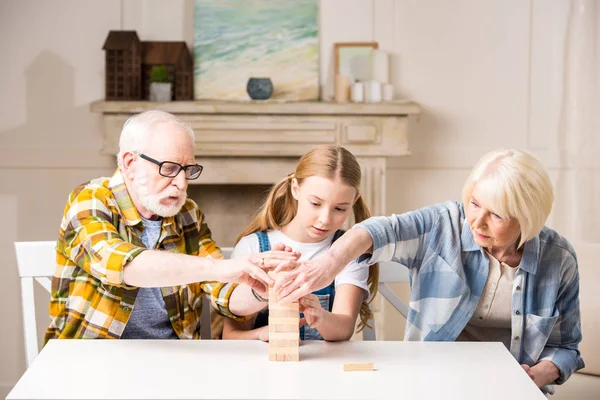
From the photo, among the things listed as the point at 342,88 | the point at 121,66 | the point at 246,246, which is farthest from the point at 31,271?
the point at 342,88

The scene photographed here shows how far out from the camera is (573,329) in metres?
2.28

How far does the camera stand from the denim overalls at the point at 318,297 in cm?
235

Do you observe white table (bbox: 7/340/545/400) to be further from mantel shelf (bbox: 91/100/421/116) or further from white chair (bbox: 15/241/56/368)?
mantel shelf (bbox: 91/100/421/116)

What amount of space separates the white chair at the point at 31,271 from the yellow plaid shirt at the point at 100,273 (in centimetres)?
14

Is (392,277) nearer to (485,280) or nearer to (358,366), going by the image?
(485,280)

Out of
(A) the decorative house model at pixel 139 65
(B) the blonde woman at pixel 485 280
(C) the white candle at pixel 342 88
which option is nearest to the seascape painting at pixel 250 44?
(A) the decorative house model at pixel 139 65

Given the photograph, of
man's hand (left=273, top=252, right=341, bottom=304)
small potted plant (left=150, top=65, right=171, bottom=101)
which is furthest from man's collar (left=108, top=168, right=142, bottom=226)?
small potted plant (left=150, top=65, right=171, bottom=101)

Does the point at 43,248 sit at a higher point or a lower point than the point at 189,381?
higher

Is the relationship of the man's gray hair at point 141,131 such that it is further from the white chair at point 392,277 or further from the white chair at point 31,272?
the white chair at point 392,277

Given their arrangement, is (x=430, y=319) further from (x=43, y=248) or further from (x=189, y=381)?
(x=43, y=248)

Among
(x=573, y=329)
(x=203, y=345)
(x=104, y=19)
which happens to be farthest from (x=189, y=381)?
(x=104, y=19)

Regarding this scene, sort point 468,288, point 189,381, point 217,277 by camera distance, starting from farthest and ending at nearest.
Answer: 1. point 468,288
2. point 217,277
3. point 189,381

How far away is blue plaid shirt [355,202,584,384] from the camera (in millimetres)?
2205

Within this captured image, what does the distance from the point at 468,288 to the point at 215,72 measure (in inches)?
88.7
